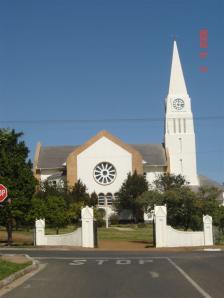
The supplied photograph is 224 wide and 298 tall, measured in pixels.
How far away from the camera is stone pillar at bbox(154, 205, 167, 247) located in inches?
1607

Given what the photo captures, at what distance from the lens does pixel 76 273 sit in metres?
19.0

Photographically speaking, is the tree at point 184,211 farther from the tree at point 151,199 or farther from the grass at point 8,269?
the grass at point 8,269

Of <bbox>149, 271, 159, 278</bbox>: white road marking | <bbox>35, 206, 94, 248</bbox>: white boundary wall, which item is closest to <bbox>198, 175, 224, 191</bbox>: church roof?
<bbox>35, 206, 94, 248</bbox>: white boundary wall

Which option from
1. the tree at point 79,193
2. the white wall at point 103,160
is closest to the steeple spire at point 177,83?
the white wall at point 103,160

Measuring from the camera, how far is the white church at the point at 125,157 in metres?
94.2

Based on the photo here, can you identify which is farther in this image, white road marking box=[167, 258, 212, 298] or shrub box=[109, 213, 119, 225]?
shrub box=[109, 213, 119, 225]

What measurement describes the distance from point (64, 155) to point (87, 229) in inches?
2500

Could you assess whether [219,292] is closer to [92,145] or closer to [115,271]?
[115,271]

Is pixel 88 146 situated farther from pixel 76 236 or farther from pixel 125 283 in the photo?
pixel 125 283

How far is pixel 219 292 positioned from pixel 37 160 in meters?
90.5

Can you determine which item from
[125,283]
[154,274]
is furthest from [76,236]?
[125,283]

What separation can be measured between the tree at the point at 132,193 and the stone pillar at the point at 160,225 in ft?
142

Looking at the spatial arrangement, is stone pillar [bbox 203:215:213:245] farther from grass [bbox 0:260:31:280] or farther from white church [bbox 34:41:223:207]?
white church [bbox 34:41:223:207]

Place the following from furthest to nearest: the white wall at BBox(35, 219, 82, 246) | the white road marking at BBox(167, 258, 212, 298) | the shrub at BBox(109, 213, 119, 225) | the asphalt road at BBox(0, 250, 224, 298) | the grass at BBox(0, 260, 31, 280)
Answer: the shrub at BBox(109, 213, 119, 225), the white wall at BBox(35, 219, 82, 246), the grass at BBox(0, 260, 31, 280), the asphalt road at BBox(0, 250, 224, 298), the white road marking at BBox(167, 258, 212, 298)
